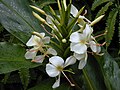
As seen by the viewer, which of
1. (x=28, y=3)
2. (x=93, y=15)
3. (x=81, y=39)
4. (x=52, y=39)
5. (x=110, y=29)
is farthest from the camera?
(x=93, y=15)

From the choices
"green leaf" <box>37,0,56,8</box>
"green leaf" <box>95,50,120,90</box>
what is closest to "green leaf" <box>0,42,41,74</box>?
"green leaf" <box>95,50,120,90</box>

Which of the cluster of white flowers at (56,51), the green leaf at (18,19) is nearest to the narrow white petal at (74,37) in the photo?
the cluster of white flowers at (56,51)

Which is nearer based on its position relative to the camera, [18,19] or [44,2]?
[18,19]

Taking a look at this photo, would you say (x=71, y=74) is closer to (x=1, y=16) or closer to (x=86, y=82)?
(x=86, y=82)

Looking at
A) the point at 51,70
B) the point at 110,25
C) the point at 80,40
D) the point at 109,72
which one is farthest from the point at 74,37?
the point at 110,25

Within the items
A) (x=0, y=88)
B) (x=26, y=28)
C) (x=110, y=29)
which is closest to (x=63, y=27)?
(x=26, y=28)

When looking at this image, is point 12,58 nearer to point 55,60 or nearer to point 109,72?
point 55,60
